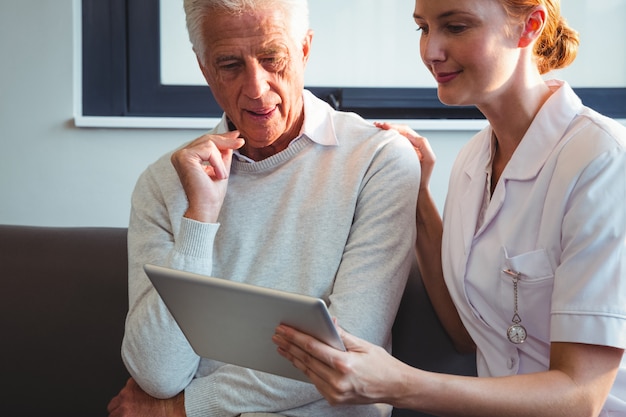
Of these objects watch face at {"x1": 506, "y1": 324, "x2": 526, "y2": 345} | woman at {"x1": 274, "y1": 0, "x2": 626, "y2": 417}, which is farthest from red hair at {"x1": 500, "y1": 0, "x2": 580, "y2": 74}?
watch face at {"x1": 506, "y1": 324, "x2": 526, "y2": 345}

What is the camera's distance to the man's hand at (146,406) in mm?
1597

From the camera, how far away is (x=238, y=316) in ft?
4.01

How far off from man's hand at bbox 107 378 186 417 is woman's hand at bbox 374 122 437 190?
657 mm

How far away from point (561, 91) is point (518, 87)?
73 millimetres

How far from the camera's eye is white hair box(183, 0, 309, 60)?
1.51 metres

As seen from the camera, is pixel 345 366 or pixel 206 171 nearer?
pixel 345 366

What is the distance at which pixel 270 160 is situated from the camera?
5.37 ft

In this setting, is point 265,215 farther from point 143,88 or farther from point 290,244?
point 143,88

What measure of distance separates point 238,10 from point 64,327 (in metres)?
0.89

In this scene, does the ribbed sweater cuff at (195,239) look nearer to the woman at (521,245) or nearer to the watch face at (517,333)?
the woman at (521,245)

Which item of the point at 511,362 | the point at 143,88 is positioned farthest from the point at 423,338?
the point at 143,88

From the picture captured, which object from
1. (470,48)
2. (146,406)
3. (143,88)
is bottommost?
(146,406)

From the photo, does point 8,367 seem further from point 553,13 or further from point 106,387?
point 553,13

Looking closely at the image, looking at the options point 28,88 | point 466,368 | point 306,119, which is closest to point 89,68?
point 28,88
